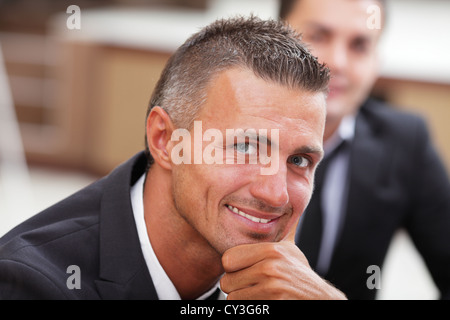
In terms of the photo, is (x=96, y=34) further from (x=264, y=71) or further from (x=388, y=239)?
(x=264, y=71)

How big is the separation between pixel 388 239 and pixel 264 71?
1043 millimetres

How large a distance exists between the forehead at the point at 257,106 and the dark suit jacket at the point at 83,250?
0.33m

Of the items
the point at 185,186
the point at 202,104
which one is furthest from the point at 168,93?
the point at 185,186

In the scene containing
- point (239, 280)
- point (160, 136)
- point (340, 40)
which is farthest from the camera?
point (340, 40)

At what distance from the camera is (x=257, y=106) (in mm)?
1353

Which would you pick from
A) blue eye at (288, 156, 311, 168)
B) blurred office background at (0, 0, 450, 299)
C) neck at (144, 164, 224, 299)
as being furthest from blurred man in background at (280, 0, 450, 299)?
blurred office background at (0, 0, 450, 299)

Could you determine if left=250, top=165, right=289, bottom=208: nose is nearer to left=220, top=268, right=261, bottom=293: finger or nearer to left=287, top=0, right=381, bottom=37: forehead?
left=220, top=268, right=261, bottom=293: finger

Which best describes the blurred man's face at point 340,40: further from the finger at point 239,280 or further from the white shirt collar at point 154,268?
the finger at point 239,280

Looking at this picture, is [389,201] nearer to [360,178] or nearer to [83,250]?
[360,178]

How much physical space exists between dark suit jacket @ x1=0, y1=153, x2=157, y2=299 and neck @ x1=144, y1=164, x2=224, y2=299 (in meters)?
0.07

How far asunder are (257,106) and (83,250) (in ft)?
1.67

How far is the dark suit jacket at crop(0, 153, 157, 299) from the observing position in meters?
1.28

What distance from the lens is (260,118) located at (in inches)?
52.9

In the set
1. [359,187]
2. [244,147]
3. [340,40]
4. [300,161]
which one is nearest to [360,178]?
[359,187]
